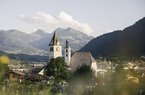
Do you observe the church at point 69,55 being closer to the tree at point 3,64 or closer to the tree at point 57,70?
the tree at point 57,70

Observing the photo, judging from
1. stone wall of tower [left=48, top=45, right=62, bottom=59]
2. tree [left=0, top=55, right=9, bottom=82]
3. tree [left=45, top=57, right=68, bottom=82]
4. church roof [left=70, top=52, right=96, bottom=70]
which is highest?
stone wall of tower [left=48, top=45, right=62, bottom=59]

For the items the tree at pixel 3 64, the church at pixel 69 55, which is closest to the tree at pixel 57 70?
the church at pixel 69 55

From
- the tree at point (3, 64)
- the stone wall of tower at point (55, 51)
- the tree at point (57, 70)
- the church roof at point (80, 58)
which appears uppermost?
the stone wall of tower at point (55, 51)

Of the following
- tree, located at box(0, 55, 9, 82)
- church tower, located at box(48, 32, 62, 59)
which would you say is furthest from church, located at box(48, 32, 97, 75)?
tree, located at box(0, 55, 9, 82)

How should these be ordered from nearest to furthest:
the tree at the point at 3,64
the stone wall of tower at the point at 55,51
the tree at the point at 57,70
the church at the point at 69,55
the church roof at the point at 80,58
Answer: the tree at the point at 3,64 → the tree at the point at 57,70 → the church roof at the point at 80,58 → the church at the point at 69,55 → the stone wall of tower at the point at 55,51

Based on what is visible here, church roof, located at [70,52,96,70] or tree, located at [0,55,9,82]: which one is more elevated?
church roof, located at [70,52,96,70]

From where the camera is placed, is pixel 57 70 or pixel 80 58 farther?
pixel 80 58

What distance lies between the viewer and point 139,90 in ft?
94.7

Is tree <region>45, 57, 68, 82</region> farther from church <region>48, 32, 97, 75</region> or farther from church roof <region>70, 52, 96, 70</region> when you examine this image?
church <region>48, 32, 97, 75</region>

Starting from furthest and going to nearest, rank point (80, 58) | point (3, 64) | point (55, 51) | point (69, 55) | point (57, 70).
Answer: point (55, 51)
point (69, 55)
point (80, 58)
point (57, 70)
point (3, 64)

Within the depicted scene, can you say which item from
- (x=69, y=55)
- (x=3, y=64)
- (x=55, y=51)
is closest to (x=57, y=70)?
(x=69, y=55)

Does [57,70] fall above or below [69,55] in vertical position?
below

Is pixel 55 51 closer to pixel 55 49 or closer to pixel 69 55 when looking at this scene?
pixel 55 49

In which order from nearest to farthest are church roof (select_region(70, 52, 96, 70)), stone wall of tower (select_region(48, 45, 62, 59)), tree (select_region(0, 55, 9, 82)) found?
tree (select_region(0, 55, 9, 82))
church roof (select_region(70, 52, 96, 70))
stone wall of tower (select_region(48, 45, 62, 59))
